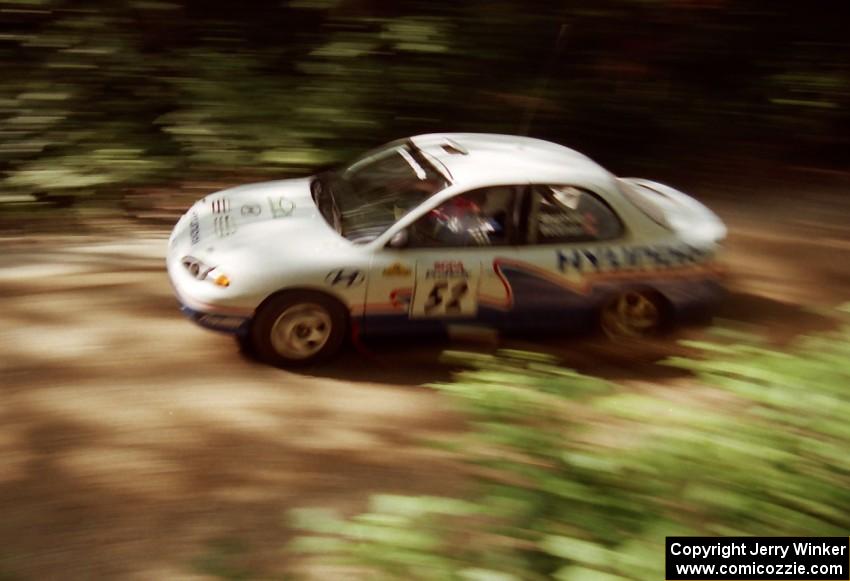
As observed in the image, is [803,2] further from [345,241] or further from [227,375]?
[227,375]

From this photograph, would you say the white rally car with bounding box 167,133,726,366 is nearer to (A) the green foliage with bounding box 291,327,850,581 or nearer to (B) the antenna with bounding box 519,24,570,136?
(A) the green foliage with bounding box 291,327,850,581

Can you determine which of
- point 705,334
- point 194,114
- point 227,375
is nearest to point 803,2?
point 705,334

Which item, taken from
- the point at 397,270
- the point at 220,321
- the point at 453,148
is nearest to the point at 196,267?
the point at 220,321

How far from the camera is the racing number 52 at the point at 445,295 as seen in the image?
6.04m

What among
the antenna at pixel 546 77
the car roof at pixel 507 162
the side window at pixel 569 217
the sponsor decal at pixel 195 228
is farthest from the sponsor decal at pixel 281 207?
the antenna at pixel 546 77

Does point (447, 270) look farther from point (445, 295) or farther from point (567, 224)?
point (567, 224)

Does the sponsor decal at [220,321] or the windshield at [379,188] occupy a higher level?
the windshield at [379,188]

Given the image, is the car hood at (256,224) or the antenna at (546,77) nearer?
the car hood at (256,224)

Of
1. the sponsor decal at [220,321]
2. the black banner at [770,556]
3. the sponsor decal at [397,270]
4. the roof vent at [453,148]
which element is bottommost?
the black banner at [770,556]

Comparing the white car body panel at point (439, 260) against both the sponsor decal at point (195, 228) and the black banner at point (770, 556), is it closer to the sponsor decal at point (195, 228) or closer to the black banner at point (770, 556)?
the sponsor decal at point (195, 228)

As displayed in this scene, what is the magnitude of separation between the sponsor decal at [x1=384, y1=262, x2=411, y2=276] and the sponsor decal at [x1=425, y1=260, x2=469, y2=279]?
0.14 meters

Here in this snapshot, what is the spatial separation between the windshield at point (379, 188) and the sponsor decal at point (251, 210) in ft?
1.43

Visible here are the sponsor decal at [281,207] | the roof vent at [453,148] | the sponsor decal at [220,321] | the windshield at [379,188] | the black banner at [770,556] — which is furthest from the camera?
the roof vent at [453,148]

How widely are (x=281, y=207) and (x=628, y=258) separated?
2.49 m
